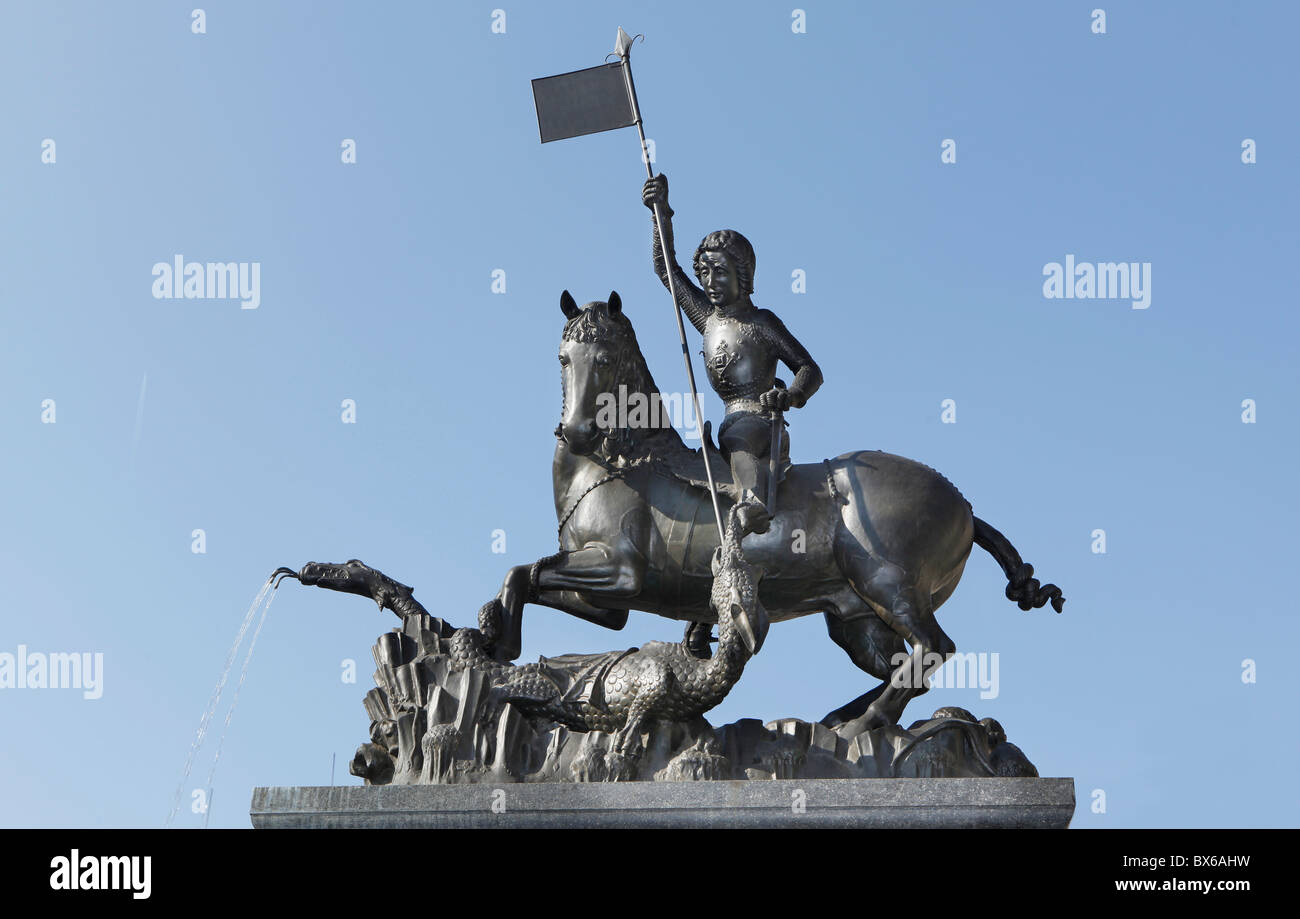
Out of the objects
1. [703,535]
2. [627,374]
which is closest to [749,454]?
[703,535]

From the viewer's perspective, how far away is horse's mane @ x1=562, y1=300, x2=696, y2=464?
1152cm

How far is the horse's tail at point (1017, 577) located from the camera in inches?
460

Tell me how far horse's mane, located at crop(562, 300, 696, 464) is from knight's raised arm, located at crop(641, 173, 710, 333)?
0.74m

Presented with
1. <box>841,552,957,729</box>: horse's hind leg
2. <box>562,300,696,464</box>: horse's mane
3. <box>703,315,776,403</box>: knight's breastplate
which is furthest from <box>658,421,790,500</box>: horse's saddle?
<box>841,552,957,729</box>: horse's hind leg

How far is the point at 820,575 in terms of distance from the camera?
11305 mm

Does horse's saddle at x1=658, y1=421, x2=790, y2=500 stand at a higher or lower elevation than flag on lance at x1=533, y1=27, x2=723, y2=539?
lower

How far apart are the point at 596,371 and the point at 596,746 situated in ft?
9.42

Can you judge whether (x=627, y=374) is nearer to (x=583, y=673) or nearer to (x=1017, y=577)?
(x=583, y=673)

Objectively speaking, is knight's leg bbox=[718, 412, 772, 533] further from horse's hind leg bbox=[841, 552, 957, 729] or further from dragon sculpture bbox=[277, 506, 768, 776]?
horse's hind leg bbox=[841, 552, 957, 729]

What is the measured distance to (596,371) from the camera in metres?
11.4
